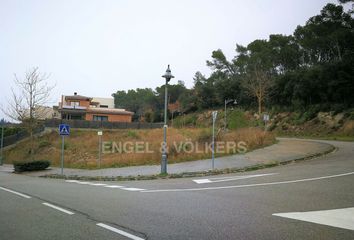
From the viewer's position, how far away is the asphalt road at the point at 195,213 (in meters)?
5.61

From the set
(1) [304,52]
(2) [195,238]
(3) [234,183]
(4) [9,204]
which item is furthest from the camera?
(1) [304,52]

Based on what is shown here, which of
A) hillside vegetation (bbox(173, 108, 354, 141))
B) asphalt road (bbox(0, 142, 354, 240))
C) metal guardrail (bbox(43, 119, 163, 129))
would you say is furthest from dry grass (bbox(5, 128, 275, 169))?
hillside vegetation (bbox(173, 108, 354, 141))

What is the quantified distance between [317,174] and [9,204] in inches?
430

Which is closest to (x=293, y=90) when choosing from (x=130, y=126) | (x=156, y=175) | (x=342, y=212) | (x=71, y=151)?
(x=130, y=126)

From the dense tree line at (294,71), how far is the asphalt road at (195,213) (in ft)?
131

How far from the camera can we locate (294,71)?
5681 cm

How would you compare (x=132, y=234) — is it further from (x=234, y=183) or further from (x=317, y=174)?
(x=317, y=174)

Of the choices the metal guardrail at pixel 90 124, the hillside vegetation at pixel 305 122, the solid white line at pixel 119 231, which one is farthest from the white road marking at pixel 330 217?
the metal guardrail at pixel 90 124

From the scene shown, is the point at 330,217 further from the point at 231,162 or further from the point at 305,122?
the point at 305,122

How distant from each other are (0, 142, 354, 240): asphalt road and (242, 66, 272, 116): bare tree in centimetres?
4834

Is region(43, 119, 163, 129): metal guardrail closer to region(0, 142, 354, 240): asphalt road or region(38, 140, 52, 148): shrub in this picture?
region(38, 140, 52, 148): shrub

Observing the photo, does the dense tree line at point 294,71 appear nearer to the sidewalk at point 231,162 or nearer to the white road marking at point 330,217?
the sidewalk at point 231,162

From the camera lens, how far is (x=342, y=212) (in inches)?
269

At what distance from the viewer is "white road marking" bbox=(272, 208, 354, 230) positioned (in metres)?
5.99
